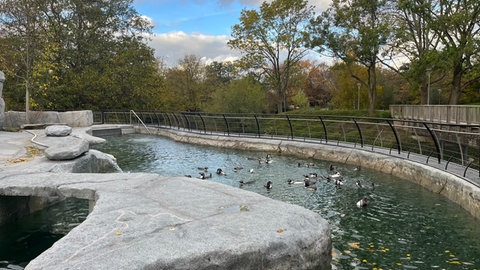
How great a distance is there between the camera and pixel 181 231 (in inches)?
155

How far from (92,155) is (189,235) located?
6712mm

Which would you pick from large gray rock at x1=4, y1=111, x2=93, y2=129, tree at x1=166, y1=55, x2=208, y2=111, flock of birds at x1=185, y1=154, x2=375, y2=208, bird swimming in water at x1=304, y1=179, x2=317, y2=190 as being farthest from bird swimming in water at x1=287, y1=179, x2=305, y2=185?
tree at x1=166, y1=55, x2=208, y2=111

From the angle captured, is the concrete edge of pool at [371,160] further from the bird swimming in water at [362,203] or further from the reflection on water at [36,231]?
the reflection on water at [36,231]

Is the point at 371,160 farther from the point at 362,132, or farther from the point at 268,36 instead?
the point at 268,36

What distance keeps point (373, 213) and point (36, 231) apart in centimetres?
557

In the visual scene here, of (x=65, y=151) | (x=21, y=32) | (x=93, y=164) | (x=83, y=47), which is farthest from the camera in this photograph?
(x=83, y=47)

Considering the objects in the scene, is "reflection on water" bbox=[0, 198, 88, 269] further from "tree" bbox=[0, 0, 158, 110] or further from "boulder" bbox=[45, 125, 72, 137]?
"tree" bbox=[0, 0, 158, 110]

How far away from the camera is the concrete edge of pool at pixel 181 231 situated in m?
3.32

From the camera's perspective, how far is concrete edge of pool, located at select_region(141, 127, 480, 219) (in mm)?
7164

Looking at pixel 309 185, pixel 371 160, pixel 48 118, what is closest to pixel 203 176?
pixel 309 185

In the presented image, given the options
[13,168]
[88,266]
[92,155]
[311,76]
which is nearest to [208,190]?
[88,266]

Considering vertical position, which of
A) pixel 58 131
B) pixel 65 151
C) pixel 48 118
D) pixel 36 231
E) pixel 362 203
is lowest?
pixel 36 231

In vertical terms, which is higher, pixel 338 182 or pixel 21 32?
pixel 21 32

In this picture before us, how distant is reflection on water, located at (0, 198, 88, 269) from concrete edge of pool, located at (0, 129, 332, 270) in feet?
2.07
